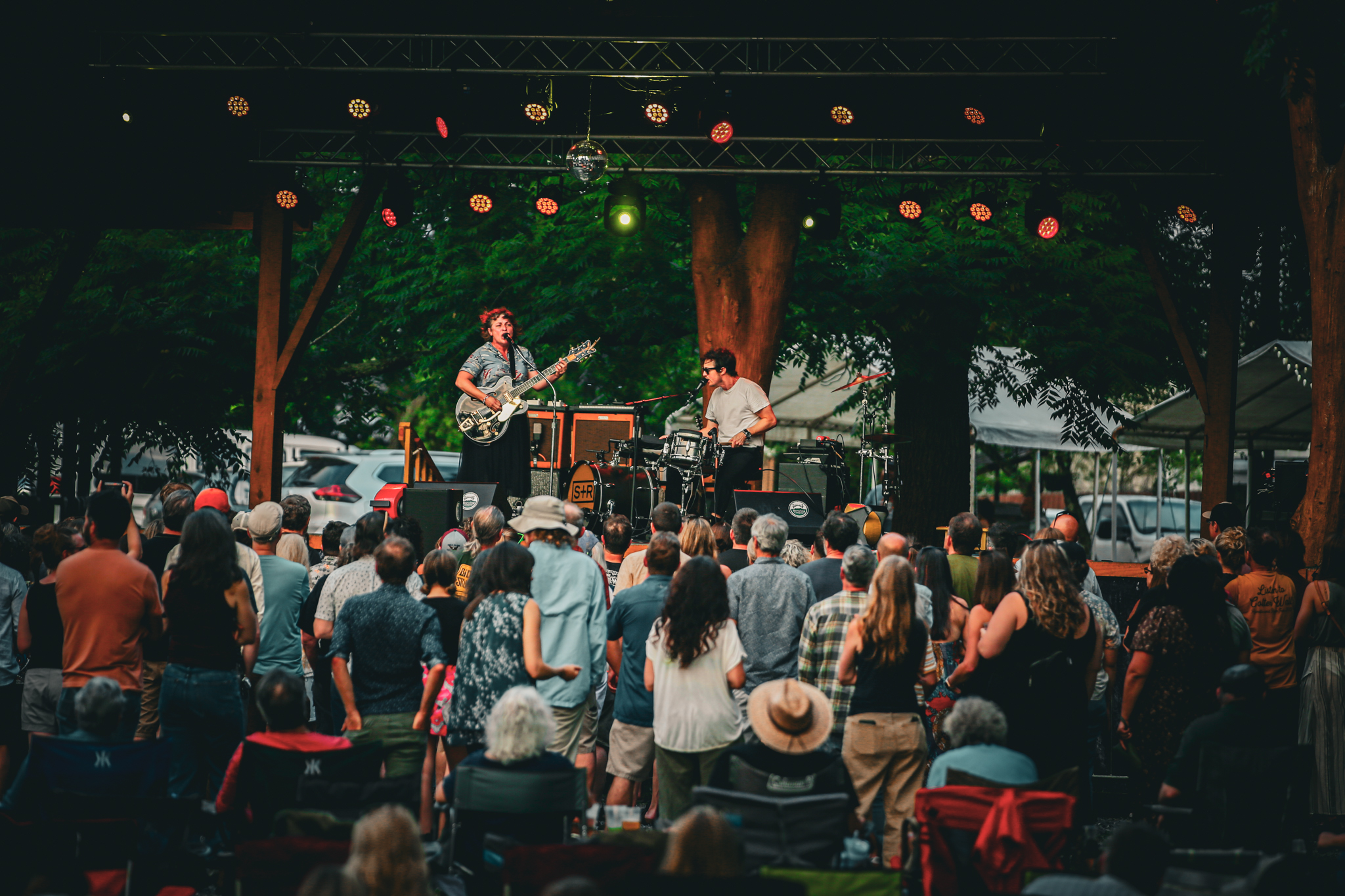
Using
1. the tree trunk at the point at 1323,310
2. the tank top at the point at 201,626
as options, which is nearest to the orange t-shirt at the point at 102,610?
the tank top at the point at 201,626

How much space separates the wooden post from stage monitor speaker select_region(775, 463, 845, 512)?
4.52 meters

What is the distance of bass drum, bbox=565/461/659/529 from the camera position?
11.0 metres

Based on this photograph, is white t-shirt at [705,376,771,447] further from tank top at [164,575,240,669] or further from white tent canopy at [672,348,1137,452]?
tank top at [164,575,240,669]

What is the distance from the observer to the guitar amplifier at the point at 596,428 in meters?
11.9

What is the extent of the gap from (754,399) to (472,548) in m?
4.40

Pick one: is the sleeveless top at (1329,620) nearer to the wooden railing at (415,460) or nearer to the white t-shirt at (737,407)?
the white t-shirt at (737,407)

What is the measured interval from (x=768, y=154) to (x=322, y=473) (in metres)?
8.57

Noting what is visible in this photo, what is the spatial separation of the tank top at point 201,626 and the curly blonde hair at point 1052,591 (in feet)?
11.4

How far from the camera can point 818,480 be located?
1180cm

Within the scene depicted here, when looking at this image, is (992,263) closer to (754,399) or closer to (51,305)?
(754,399)

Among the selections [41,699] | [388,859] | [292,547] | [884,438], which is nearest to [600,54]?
[884,438]

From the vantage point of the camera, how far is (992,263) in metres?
13.4

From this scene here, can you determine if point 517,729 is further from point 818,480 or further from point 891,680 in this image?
point 818,480

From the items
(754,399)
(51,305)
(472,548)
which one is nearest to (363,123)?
(51,305)
